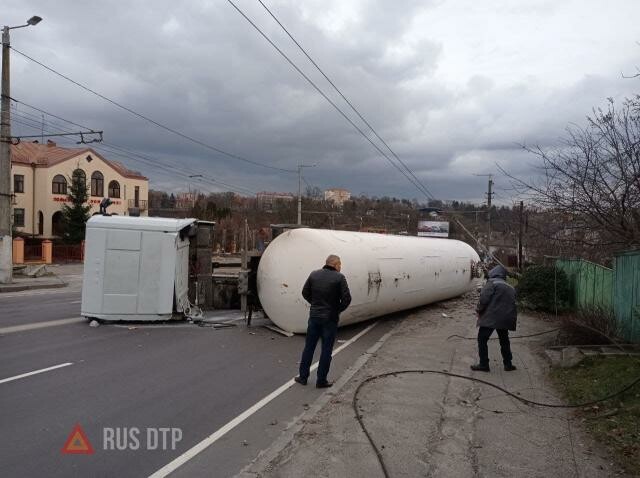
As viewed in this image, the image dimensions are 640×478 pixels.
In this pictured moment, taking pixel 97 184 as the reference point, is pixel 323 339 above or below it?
below

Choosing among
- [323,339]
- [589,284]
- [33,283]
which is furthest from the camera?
[33,283]

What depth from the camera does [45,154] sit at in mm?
52344

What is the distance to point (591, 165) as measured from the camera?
8859 mm

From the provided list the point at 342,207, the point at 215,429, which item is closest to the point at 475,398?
the point at 215,429

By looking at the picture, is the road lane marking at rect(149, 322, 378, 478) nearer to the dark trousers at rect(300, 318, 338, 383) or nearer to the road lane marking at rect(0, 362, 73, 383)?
the dark trousers at rect(300, 318, 338, 383)

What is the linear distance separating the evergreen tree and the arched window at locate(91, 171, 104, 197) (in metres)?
5.11

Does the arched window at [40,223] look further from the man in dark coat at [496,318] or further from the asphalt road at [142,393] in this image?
the man in dark coat at [496,318]

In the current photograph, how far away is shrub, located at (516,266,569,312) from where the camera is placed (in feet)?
51.5

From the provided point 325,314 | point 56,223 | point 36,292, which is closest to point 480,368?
point 325,314

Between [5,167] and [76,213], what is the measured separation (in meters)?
26.4

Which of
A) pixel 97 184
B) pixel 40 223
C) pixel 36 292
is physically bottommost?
pixel 36 292

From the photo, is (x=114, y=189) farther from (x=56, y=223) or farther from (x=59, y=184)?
(x=56, y=223)

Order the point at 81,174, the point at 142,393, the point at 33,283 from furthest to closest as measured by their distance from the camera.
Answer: the point at 81,174
the point at 33,283
the point at 142,393

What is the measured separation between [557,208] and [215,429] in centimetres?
678
